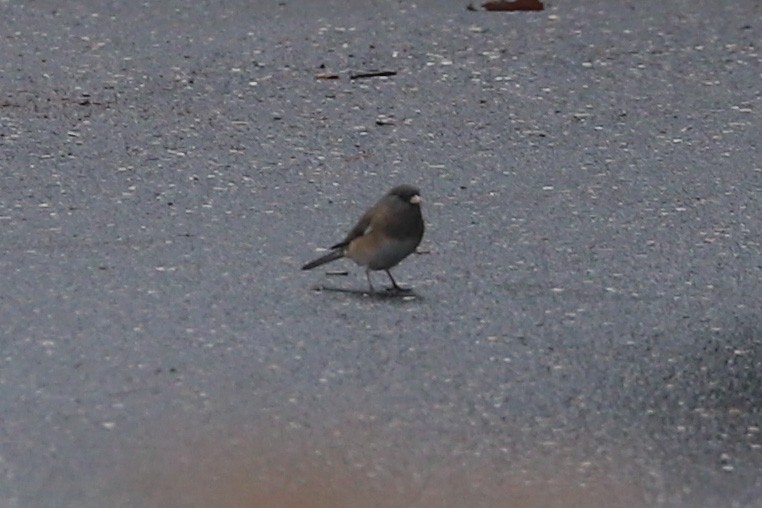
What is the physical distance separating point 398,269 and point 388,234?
38 centimetres

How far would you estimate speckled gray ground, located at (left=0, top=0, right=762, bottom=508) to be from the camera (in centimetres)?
488

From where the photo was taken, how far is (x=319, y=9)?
10.5 metres

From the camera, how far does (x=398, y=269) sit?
6688mm

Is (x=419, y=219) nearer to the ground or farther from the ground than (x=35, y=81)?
farther from the ground

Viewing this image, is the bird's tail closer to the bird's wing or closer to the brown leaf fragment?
the bird's wing

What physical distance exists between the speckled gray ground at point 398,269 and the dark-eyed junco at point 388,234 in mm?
145

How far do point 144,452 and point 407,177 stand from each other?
3200 millimetres

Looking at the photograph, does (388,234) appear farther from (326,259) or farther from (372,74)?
(372,74)

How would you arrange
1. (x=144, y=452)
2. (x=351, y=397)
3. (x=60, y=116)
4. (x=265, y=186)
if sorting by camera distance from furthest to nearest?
(x=60, y=116)
(x=265, y=186)
(x=351, y=397)
(x=144, y=452)

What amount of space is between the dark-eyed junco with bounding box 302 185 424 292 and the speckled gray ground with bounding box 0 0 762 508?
145 millimetres

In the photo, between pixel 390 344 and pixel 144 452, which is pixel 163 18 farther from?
pixel 144 452

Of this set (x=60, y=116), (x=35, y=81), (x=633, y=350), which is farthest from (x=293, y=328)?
(x=35, y=81)

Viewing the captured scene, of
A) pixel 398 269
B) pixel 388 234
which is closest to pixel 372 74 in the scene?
pixel 398 269

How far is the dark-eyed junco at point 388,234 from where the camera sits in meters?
6.34
